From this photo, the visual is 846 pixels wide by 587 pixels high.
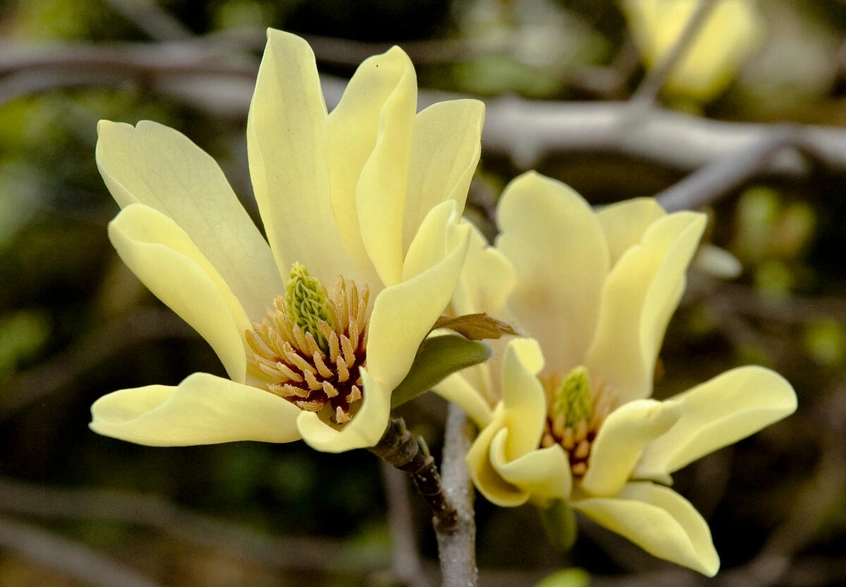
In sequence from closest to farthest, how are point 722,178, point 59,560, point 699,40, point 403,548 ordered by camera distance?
point 722,178, point 403,548, point 59,560, point 699,40

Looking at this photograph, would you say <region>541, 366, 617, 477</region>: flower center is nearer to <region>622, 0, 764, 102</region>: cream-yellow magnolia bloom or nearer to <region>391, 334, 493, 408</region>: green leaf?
<region>391, 334, 493, 408</region>: green leaf

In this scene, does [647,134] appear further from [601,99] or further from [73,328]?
[73,328]

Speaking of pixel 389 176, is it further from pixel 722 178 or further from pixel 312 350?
pixel 722 178

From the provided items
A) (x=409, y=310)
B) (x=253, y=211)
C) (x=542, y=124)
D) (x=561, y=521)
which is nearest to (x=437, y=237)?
(x=409, y=310)

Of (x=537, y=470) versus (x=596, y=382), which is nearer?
(x=537, y=470)

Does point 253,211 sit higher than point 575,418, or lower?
higher

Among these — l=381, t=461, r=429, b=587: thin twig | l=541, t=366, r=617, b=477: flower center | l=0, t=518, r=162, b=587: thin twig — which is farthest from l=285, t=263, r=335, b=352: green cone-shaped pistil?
l=0, t=518, r=162, b=587: thin twig

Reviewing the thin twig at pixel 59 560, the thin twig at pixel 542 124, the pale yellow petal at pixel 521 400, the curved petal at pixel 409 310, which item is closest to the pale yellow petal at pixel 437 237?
the curved petal at pixel 409 310

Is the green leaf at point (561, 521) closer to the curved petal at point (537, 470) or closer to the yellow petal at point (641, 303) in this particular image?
the curved petal at point (537, 470)

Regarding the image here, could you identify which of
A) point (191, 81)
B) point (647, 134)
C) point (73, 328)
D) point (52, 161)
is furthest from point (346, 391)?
point (52, 161)
